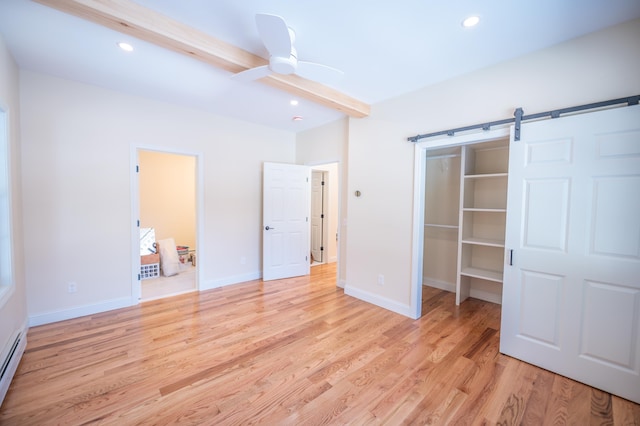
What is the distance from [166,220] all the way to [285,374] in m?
5.09

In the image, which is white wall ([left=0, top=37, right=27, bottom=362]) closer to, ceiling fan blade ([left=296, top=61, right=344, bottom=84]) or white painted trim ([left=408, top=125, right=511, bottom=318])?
ceiling fan blade ([left=296, top=61, right=344, bottom=84])

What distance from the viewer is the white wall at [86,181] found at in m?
2.87

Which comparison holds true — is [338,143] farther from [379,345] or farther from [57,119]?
[57,119]

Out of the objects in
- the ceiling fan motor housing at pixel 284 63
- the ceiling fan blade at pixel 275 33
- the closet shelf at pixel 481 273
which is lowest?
the closet shelf at pixel 481 273

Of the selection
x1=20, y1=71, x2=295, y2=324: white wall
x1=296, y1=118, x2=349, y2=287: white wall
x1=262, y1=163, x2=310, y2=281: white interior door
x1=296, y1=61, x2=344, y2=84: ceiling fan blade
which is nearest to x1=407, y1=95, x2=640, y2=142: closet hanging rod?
x1=296, y1=61, x2=344, y2=84: ceiling fan blade

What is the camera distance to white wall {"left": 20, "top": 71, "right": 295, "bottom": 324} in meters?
2.87

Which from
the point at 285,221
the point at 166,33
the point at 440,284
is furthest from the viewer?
the point at 285,221

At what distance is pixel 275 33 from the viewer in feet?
5.71

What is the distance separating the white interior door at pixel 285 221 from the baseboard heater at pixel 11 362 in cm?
284

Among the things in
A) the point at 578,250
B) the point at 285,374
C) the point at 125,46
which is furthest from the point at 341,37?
the point at 285,374

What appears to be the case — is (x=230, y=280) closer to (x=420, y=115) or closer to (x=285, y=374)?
(x=285, y=374)

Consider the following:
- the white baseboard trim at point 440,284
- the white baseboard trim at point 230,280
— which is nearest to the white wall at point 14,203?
the white baseboard trim at point 230,280

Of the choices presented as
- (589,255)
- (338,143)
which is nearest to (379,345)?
(589,255)

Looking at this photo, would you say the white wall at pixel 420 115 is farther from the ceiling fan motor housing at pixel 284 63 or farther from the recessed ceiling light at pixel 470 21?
the ceiling fan motor housing at pixel 284 63
